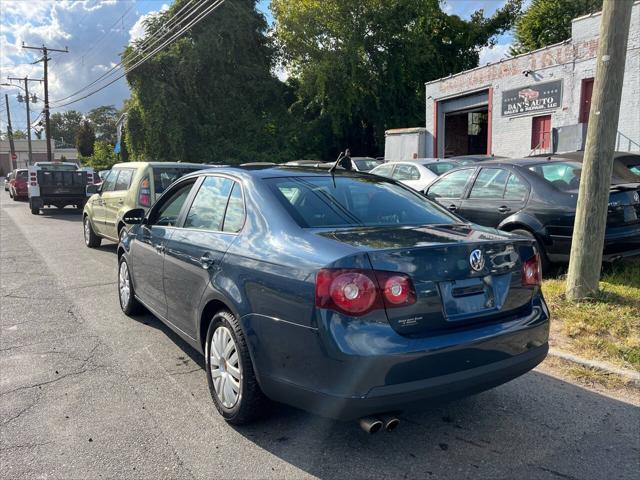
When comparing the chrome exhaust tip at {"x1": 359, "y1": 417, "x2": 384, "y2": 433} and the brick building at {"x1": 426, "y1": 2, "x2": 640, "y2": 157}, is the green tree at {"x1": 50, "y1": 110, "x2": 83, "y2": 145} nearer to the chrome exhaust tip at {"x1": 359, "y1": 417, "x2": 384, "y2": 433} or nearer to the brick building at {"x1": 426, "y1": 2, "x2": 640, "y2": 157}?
the brick building at {"x1": 426, "y1": 2, "x2": 640, "y2": 157}

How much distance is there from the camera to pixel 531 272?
3268 mm

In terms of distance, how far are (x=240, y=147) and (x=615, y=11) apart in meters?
27.4

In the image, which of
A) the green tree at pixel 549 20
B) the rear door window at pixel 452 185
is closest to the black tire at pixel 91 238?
the rear door window at pixel 452 185

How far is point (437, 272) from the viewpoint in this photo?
2.77 metres

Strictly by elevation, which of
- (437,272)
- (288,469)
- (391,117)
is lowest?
(288,469)

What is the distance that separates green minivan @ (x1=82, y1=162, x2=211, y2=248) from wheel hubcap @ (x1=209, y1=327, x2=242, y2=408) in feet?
17.2

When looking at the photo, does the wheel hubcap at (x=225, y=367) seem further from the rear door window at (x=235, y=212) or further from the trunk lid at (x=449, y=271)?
the trunk lid at (x=449, y=271)

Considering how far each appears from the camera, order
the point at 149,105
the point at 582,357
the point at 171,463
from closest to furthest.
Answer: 1. the point at 171,463
2. the point at 582,357
3. the point at 149,105

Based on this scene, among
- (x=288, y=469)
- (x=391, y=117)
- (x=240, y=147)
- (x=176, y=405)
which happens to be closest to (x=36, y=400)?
(x=176, y=405)

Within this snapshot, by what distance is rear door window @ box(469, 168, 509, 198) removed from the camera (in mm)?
6965

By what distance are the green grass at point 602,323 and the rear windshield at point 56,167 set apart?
1687 cm

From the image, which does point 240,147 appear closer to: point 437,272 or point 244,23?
point 244,23

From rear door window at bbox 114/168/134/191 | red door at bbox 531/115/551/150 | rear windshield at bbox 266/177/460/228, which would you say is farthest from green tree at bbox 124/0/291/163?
rear windshield at bbox 266/177/460/228

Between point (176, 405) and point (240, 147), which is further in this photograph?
point (240, 147)
